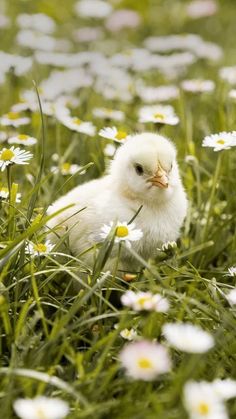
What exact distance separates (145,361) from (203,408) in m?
0.14

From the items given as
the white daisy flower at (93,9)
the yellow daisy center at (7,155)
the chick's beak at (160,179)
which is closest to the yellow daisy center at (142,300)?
the chick's beak at (160,179)

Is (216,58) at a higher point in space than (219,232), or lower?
higher

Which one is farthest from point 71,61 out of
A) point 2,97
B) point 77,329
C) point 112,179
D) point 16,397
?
point 16,397

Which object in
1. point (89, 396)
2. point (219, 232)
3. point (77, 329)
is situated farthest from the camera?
point (219, 232)

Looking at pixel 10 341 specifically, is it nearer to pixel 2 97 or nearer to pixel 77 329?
pixel 77 329

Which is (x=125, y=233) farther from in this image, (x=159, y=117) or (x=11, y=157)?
(x=159, y=117)

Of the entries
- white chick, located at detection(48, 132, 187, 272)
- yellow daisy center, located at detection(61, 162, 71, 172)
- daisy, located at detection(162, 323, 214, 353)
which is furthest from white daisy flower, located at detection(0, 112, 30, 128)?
daisy, located at detection(162, 323, 214, 353)

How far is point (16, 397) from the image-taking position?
1.72 meters

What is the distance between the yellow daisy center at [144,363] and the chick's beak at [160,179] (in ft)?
2.76

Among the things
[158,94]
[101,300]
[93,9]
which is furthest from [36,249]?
[93,9]

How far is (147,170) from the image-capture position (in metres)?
2.30

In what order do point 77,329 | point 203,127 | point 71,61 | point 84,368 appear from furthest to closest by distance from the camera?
point 71,61 → point 203,127 → point 77,329 → point 84,368

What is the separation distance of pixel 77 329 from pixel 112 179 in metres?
0.59

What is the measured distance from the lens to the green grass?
1693 mm
